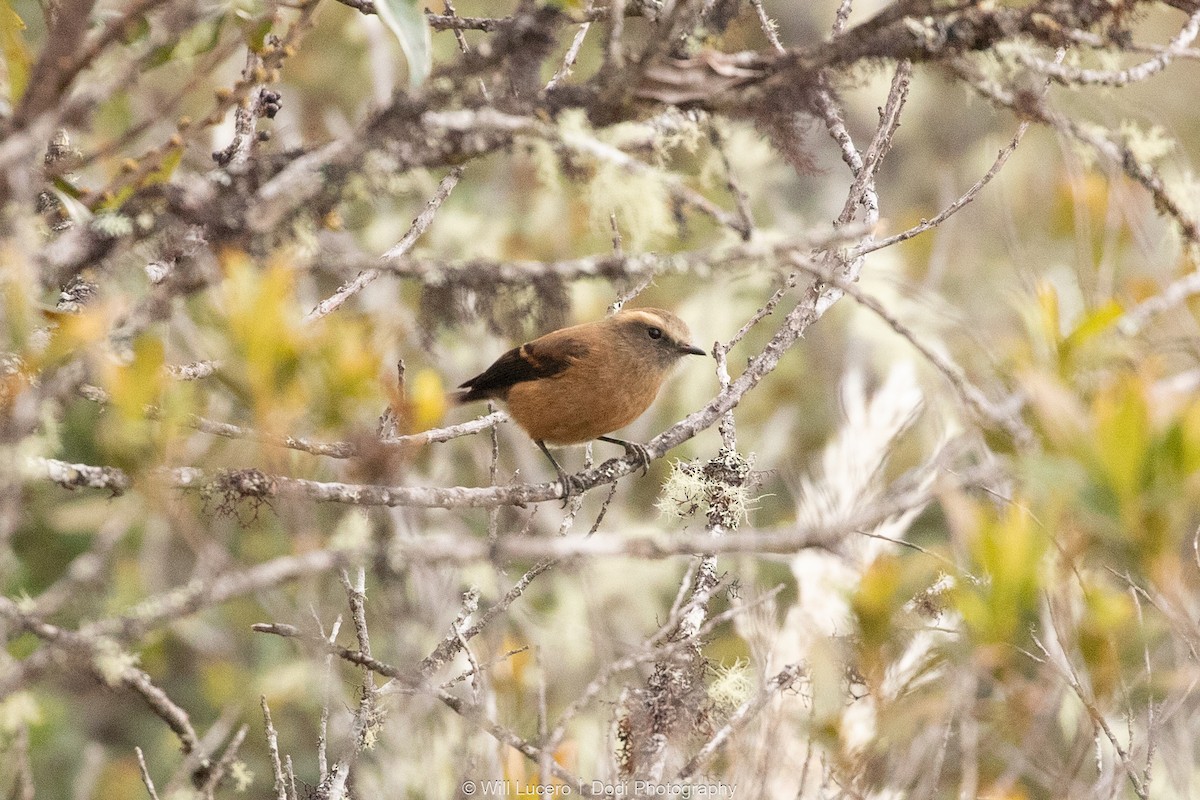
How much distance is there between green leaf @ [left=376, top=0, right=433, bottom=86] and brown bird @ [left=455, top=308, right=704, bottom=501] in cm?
293

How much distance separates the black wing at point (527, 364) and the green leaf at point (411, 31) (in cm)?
313

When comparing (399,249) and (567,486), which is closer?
(399,249)

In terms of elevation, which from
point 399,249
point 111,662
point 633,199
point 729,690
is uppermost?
point 633,199

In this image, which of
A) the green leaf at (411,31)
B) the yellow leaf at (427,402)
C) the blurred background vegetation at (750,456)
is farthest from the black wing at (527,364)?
the yellow leaf at (427,402)

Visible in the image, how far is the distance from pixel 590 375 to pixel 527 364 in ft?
1.25

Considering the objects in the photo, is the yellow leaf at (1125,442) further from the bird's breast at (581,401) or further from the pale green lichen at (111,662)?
the bird's breast at (581,401)

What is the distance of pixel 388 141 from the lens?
8.34 ft

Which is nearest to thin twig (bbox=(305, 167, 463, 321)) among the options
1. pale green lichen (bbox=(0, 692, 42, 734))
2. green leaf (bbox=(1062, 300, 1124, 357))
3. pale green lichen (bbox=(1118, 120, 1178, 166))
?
pale green lichen (bbox=(0, 692, 42, 734))

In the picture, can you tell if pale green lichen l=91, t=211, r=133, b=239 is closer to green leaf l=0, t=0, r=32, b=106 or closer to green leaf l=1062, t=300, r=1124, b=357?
green leaf l=0, t=0, r=32, b=106

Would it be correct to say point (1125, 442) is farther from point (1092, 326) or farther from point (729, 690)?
point (729, 690)

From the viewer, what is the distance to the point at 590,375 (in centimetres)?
569

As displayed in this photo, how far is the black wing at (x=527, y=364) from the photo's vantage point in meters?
5.81

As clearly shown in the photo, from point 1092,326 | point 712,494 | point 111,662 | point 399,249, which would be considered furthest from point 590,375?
point 1092,326

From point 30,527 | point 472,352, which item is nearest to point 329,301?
point 30,527
